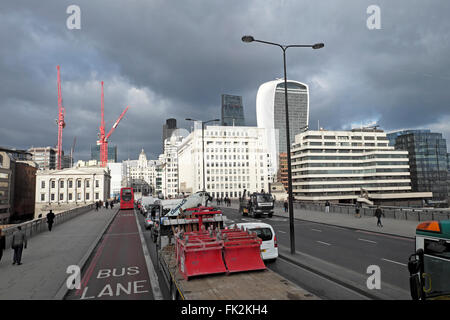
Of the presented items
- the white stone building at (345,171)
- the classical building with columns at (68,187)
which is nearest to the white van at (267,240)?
the white stone building at (345,171)

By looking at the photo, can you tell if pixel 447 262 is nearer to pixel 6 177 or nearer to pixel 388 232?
pixel 388 232

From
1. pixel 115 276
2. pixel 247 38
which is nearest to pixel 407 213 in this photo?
pixel 247 38

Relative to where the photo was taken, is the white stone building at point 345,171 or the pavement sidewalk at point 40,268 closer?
the pavement sidewalk at point 40,268

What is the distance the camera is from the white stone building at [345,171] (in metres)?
106

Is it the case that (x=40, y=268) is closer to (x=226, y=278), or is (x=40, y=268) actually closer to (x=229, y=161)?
(x=226, y=278)

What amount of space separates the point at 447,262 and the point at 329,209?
111 feet

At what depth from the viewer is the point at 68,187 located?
334 ft

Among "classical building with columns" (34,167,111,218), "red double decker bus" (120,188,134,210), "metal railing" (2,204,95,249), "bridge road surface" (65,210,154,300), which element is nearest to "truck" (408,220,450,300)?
"bridge road surface" (65,210,154,300)

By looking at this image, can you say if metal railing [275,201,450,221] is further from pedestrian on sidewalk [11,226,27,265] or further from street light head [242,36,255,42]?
pedestrian on sidewalk [11,226,27,265]

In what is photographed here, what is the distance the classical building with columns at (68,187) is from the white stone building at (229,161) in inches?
1655

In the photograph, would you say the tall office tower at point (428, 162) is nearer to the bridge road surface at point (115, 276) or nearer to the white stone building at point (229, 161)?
the white stone building at point (229, 161)

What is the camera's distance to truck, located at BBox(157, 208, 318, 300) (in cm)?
543

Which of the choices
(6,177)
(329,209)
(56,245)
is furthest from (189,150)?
(56,245)

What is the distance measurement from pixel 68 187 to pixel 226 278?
4379 inches
